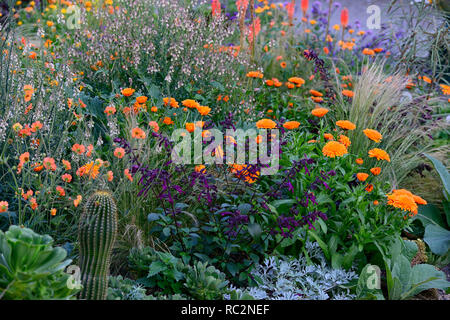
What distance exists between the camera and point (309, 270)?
2889 mm

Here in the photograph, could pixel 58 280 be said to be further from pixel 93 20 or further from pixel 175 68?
pixel 93 20

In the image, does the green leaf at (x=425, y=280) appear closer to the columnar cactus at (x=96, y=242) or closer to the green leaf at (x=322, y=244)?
the green leaf at (x=322, y=244)

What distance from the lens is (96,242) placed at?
227 centimetres

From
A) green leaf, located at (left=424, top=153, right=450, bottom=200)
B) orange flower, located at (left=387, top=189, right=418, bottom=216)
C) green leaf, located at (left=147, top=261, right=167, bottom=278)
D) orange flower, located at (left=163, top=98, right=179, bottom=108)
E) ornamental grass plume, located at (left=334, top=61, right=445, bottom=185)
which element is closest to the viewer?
green leaf, located at (left=147, top=261, right=167, bottom=278)

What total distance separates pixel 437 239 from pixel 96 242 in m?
2.43

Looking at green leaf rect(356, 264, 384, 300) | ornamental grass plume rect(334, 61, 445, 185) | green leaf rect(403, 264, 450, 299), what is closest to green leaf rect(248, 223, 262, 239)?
green leaf rect(356, 264, 384, 300)

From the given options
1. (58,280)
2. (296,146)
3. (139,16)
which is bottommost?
(58,280)

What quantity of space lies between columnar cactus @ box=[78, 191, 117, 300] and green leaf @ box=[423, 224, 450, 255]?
7.42 feet

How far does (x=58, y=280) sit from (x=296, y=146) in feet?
5.84

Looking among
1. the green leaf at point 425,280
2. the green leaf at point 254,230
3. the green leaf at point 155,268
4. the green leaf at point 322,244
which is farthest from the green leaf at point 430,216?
the green leaf at point 155,268

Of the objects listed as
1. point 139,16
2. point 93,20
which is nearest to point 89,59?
point 139,16

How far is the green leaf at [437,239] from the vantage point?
3.48 m

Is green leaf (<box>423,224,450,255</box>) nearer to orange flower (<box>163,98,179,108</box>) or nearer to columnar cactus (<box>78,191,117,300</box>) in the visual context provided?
orange flower (<box>163,98,179,108</box>)

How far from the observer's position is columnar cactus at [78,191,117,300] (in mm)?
2256
